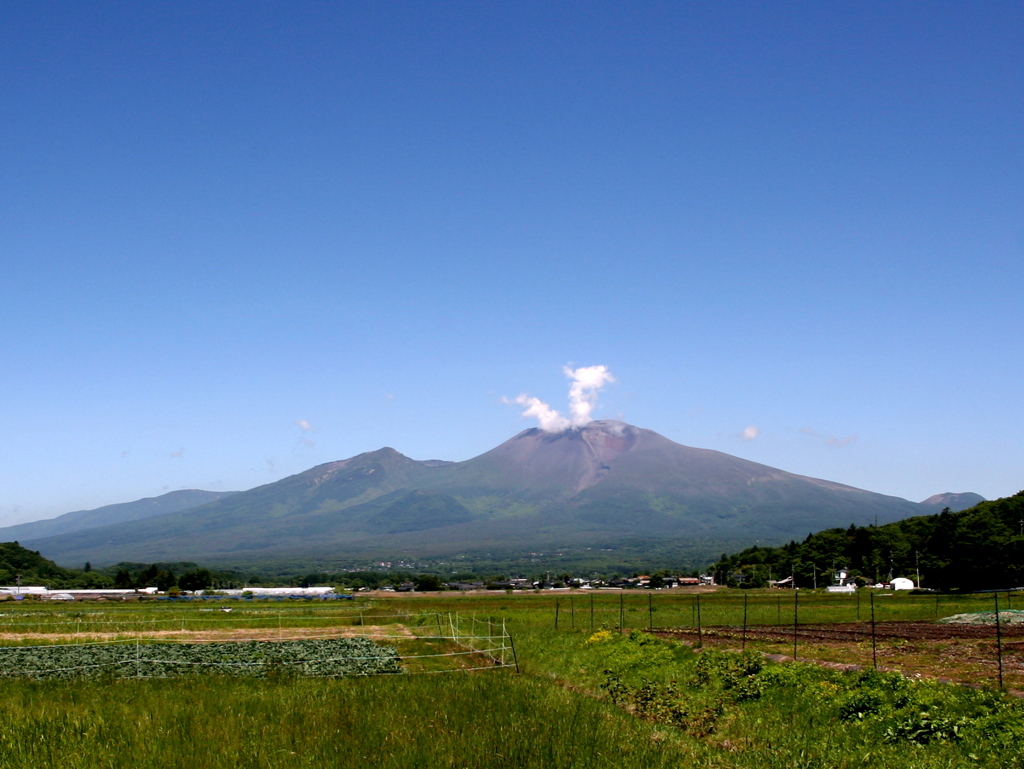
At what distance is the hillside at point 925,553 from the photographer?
8250cm

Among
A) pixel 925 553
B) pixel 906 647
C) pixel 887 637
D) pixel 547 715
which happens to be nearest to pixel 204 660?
pixel 547 715

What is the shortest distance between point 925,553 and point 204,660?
109475mm

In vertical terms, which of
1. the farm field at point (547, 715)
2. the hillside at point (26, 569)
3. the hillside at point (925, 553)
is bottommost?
the hillside at point (26, 569)

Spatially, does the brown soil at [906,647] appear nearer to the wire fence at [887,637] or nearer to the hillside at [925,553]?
the wire fence at [887,637]

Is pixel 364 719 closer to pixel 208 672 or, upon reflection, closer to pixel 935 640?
pixel 208 672

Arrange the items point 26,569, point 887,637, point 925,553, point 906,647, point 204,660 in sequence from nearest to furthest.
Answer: point 204,660 < point 906,647 < point 887,637 < point 925,553 < point 26,569

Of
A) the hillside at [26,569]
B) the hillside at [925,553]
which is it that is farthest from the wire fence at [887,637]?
the hillside at [26,569]

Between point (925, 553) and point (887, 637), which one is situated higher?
point (887, 637)

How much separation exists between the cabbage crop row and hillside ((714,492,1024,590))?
74.3 metres

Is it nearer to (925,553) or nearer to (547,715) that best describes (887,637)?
(547,715)

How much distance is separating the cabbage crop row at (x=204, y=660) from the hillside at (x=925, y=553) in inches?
2925

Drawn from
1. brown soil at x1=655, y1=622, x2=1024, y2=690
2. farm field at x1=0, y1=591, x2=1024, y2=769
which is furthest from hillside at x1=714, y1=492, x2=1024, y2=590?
farm field at x1=0, y1=591, x2=1024, y2=769

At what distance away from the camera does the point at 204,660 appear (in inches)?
1046

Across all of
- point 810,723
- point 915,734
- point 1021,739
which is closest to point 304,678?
point 810,723
